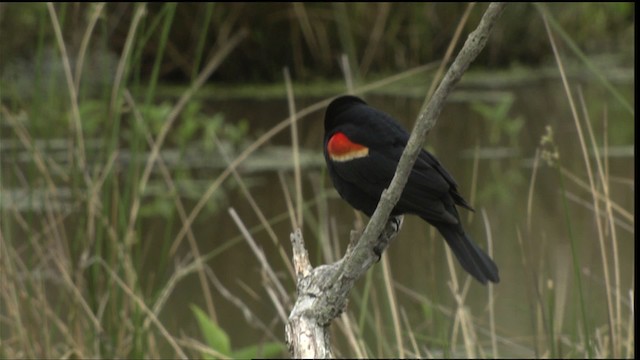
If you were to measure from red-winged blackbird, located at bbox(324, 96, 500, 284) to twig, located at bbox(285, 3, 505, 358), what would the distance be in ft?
1.12

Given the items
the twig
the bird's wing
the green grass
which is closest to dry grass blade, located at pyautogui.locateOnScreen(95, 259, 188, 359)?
the green grass

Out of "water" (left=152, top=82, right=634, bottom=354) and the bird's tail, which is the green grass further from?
the bird's tail

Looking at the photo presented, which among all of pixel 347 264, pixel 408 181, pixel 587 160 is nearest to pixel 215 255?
pixel 587 160

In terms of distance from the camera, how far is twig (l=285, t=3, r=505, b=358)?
108cm

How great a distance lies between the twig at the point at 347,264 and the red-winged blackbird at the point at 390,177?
34 cm

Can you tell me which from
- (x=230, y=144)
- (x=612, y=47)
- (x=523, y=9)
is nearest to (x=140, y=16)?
(x=230, y=144)

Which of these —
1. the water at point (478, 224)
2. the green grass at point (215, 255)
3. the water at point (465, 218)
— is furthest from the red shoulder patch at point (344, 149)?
the water at point (478, 224)

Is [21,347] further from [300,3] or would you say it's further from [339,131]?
[300,3]

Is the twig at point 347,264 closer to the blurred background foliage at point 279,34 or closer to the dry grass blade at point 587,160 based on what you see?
the dry grass blade at point 587,160

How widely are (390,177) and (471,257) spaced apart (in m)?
0.15

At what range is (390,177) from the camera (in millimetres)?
1806

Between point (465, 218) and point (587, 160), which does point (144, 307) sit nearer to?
point (587, 160)

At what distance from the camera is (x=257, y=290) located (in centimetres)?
416

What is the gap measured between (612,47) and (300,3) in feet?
11.9
